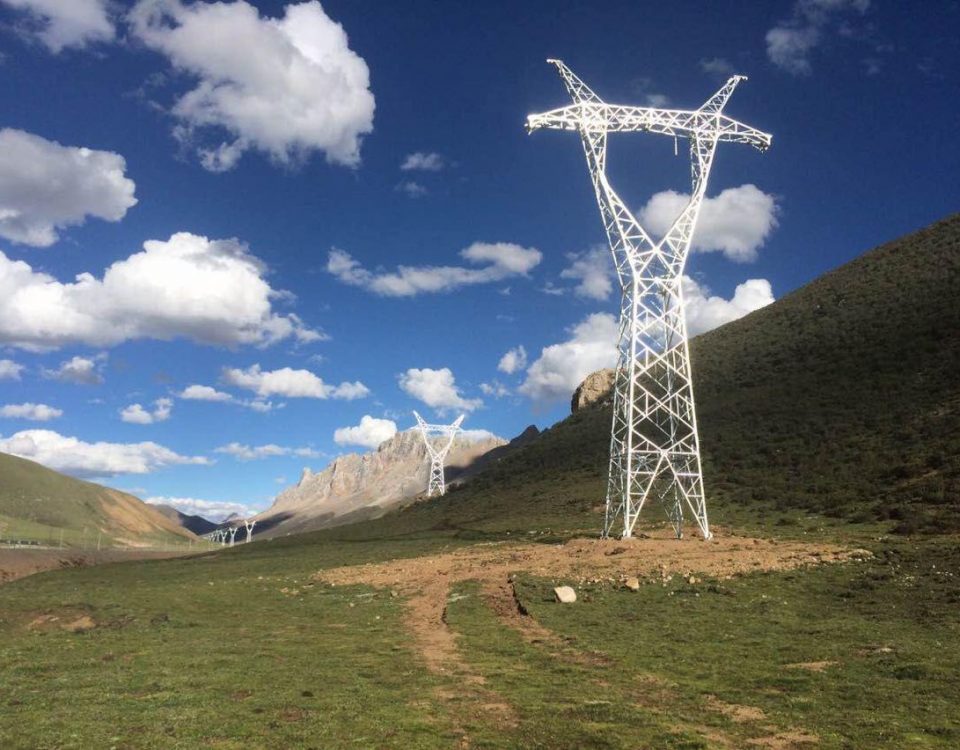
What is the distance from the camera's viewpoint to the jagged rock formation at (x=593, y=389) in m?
95.6

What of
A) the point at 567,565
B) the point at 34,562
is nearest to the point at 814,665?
the point at 567,565

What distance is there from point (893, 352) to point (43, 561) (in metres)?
75.9

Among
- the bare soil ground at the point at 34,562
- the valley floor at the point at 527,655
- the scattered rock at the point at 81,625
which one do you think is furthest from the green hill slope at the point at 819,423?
the bare soil ground at the point at 34,562

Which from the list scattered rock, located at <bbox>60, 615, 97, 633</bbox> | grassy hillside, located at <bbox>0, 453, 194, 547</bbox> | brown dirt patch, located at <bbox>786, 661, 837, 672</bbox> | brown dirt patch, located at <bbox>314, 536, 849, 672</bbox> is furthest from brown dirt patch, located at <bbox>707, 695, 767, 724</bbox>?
grassy hillside, located at <bbox>0, 453, 194, 547</bbox>

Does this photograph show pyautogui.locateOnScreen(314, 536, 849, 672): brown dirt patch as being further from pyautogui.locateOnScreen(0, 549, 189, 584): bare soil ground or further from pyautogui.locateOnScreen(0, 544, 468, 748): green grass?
pyautogui.locateOnScreen(0, 549, 189, 584): bare soil ground

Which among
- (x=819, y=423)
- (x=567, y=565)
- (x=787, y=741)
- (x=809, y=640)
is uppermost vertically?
(x=819, y=423)

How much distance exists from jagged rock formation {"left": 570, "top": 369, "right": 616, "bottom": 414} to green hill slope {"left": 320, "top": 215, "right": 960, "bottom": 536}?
14.4 m

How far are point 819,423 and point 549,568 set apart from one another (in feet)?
95.1

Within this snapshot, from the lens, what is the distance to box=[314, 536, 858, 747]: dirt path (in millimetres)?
18875

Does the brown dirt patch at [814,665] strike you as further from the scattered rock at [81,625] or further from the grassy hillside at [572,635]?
the scattered rock at [81,625]

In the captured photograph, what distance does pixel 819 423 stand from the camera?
45.3m

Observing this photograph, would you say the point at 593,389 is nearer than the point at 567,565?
No

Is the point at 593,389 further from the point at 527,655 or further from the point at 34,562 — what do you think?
the point at 527,655

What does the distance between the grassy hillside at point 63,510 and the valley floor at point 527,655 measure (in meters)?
128
